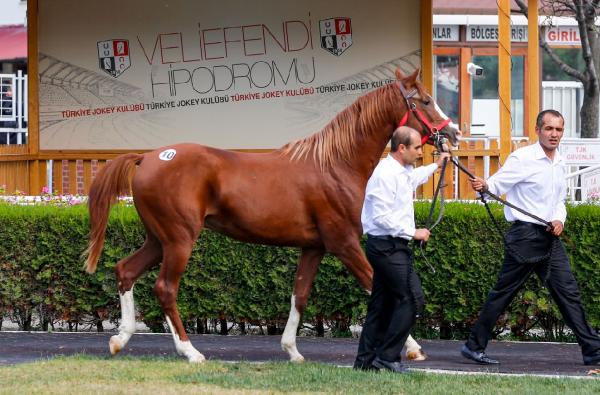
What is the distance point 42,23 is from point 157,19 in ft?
5.05

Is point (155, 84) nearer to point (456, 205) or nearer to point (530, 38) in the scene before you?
point (530, 38)

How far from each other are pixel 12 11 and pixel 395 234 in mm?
22703

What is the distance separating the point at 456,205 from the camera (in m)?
11.0

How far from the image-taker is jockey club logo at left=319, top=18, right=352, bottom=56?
15.4 m

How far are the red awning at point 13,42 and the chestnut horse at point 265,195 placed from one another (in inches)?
655

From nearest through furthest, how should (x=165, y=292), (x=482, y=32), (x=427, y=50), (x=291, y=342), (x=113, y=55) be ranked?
(x=165, y=292) < (x=291, y=342) < (x=427, y=50) < (x=113, y=55) < (x=482, y=32)

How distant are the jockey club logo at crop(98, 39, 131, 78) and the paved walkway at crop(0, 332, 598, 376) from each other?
18.5 ft

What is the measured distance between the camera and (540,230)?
8.88 metres

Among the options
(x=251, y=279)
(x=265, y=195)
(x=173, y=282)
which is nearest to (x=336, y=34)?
(x=251, y=279)

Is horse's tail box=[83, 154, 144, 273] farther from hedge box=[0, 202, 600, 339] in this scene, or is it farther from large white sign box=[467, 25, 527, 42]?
large white sign box=[467, 25, 527, 42]

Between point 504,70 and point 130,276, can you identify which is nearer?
point 130,276

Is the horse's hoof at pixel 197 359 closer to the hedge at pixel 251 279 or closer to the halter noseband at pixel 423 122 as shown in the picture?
the hedge at pixel 251 279

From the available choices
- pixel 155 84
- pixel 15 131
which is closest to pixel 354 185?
pixel 155 84

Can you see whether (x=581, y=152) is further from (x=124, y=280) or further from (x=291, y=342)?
(x=124, y=280)
